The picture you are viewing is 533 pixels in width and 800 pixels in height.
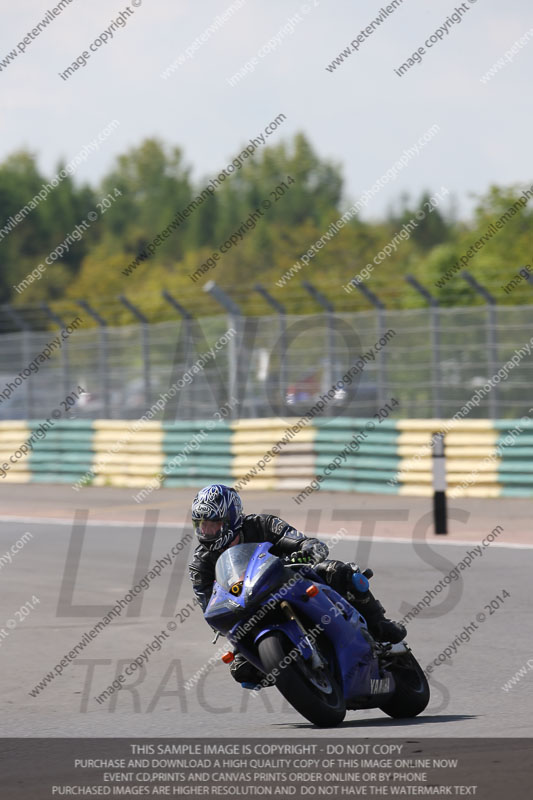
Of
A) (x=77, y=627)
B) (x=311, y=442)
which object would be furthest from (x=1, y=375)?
(x=77, y=627)

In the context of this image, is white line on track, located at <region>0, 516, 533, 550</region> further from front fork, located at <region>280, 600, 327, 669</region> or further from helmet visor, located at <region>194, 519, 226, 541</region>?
front fork, located at <region>280, 600, 327, 669</region>

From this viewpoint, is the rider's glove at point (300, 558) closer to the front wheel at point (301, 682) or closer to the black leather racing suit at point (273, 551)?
the black leather racing suit at point (273, 551)

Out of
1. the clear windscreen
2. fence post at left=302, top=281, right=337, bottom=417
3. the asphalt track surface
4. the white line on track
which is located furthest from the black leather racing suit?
fence post at left=302, top=281, right=337, bottom=417

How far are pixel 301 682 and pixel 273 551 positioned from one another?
0.83 m

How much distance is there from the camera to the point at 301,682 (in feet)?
21.4

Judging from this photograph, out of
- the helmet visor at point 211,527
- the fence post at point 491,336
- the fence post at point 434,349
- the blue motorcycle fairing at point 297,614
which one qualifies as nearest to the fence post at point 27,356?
the fence post at point 434,349

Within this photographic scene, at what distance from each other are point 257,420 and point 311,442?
1.12 m

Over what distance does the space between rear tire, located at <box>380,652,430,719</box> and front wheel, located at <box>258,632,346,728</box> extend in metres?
0.48

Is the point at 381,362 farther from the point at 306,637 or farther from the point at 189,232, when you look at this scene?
the point at 189,232

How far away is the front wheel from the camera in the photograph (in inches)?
255

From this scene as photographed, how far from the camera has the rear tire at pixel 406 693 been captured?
714 centimetres

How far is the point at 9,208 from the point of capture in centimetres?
9862

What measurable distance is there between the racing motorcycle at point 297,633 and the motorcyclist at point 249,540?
0.31 feet
